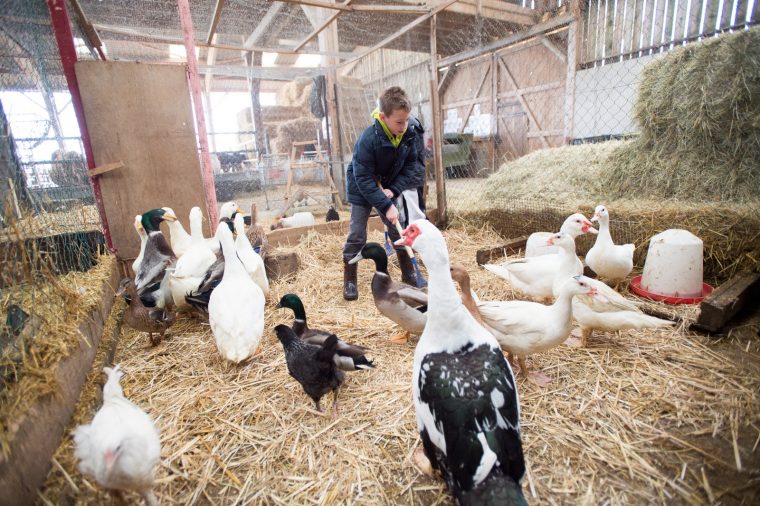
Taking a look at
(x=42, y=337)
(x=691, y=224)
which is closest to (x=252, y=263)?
(x=42, y=337)

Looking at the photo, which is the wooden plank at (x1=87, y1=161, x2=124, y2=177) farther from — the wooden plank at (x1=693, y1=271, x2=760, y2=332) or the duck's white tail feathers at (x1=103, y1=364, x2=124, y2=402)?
the wooden plank at (x1=693, y1=271, x2=760, y2=332)

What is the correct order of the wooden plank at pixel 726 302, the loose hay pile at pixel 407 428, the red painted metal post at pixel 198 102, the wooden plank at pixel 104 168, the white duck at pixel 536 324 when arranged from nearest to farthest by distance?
the loose hay pile at pixel 407 428, the white duck at pixel 536 324, the wooden plank at pixel 726 302, the wooden plank at pixel 104 168, the red painted metal post at pixel 198 102

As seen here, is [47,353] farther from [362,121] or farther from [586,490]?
[362,121]

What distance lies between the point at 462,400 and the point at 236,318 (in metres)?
1.81

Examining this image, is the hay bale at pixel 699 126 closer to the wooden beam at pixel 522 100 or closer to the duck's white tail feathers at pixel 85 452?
the duck's white tail feathers at pixel 85 452

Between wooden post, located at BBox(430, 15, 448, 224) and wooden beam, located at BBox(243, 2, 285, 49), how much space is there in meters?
2.50

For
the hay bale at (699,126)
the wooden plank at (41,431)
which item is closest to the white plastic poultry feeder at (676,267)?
the hay bale at (699,126)

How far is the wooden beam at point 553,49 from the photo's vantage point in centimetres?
913

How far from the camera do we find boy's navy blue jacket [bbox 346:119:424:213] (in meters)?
3.61

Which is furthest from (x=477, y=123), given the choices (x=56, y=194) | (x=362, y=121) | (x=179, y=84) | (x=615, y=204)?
(x=56, y=194)

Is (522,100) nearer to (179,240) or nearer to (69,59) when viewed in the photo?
(179,240)

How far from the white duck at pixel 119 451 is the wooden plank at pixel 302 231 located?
4.11 meters

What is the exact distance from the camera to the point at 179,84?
159 inches

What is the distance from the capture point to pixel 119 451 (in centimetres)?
140
